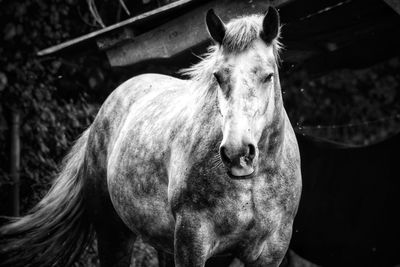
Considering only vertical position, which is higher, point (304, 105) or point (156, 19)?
point (156, 19)

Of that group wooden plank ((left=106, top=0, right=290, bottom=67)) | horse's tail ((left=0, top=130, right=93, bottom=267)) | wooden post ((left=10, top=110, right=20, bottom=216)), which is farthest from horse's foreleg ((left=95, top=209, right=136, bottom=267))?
wooden post ((left=10, top=110, right=20, bottom=216))

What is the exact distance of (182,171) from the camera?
3.29 m

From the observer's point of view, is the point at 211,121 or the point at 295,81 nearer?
the point at 211,121

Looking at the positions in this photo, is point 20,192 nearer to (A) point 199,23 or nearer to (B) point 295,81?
(A) point 199,23

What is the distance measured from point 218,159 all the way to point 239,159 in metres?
0.45

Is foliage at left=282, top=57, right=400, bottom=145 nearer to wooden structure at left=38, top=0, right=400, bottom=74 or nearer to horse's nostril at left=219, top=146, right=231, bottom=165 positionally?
wooden structure at left=38, top=0, right=400, bottom=74

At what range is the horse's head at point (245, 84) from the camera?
2.77 metres

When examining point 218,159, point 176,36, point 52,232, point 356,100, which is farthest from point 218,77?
point 356,100

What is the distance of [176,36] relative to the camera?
4871mm

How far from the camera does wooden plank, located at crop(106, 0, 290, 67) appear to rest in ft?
14.7

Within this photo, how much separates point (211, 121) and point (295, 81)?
626 cm

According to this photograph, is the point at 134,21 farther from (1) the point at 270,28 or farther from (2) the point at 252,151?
(2) the point at 252,151

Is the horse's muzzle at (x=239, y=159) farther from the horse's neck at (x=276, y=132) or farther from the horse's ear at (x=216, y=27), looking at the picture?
the horse's ear at (x=216, y=27)

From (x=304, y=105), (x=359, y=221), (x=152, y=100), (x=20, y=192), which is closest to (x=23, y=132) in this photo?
(x=20, y=192)
